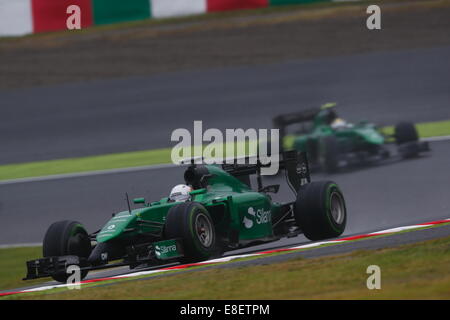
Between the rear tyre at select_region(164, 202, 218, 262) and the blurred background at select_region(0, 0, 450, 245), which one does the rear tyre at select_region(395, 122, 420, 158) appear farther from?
the rear tyre at select_region(164, 202, 218, 262)

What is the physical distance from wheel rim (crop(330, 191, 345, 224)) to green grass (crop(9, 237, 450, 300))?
1.66m

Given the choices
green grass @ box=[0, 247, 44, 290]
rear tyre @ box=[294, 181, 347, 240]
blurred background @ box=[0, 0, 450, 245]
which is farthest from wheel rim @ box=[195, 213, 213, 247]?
blurred background @ box=[0, 0, 450, 245]

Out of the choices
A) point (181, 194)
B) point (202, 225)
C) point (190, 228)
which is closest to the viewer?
point (190, 228)

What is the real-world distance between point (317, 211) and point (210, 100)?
6586 mm

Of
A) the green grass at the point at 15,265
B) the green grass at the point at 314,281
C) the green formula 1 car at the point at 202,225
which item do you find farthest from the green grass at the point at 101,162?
the green grass at the point at 314,281

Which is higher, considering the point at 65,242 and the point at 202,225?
the point at 202,225

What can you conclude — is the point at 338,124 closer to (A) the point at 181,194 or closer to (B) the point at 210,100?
(B) the point at 210,100

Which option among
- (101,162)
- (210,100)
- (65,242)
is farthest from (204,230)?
(210,100)

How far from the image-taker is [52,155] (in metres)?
14.6

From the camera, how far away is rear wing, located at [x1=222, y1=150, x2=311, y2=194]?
976 centimetres

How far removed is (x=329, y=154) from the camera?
12758mm

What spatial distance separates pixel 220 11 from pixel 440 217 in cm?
836

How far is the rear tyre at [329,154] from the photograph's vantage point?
1269 cm

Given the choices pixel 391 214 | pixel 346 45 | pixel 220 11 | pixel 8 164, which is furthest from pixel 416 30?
pixel 8 164
